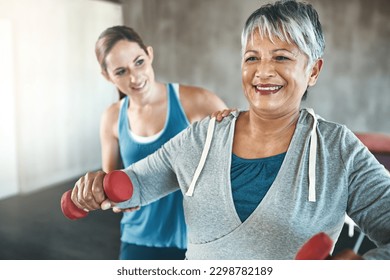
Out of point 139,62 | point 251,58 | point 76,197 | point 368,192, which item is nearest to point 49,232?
point 76,197

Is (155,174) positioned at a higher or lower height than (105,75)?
lower

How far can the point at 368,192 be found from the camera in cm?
77

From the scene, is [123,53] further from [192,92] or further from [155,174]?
[155,174]

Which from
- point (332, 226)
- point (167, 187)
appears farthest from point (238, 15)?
point (332, 226)

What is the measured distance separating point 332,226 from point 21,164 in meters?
0.82

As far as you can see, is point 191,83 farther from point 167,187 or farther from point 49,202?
point 49,202

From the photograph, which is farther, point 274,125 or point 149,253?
point 149,253

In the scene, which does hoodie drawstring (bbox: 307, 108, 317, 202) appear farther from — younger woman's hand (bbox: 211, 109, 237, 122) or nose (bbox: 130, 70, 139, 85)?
nose (bbox: 130, 70, 139, 85)

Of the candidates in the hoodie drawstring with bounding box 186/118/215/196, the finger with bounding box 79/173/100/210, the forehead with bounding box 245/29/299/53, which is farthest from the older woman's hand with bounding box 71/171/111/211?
the forehead with bounding box 245/29/299/53

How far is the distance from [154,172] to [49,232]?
1.56 feet

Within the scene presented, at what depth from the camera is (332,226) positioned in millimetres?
833

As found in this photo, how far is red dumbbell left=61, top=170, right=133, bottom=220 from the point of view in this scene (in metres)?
0.87

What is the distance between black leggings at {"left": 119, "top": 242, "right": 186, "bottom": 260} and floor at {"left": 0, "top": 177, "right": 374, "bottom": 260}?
0.05 meters

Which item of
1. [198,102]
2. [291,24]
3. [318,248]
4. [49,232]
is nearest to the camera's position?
[318,248]
